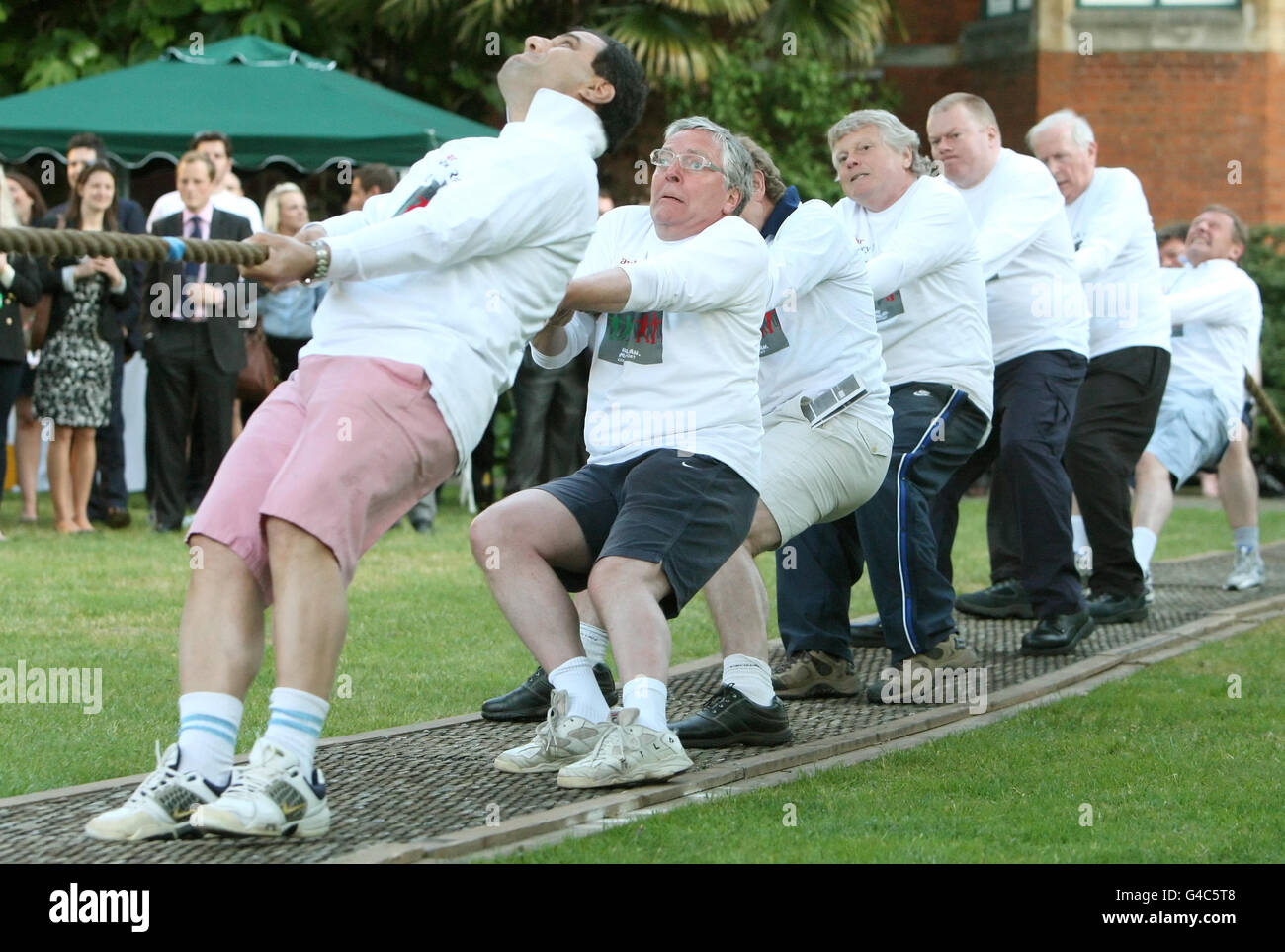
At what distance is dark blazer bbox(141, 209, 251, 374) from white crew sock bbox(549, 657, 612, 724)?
696 cm

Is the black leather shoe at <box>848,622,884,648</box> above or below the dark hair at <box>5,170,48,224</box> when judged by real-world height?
below

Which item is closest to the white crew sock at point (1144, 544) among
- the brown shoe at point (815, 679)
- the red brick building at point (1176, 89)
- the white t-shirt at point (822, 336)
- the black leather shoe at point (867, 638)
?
the black leather shoe at point (867, 638)

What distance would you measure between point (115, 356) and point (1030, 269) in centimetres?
640

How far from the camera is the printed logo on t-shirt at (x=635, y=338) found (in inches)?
214

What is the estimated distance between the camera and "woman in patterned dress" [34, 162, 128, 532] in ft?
38.3

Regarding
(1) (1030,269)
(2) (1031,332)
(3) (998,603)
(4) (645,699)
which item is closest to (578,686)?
(4) (645,699)

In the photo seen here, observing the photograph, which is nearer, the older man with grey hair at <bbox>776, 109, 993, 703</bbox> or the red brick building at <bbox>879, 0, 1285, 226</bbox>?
the older man with grey hair at <bbox>776, 109, 993, 703</bbox>

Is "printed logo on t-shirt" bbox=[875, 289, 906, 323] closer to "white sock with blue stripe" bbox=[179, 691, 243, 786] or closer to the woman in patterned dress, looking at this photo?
"white sock with blue stripe" bbox=[179, 691, 243, 786]

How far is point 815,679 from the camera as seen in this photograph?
6891 millimetres

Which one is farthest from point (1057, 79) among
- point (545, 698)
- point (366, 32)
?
point (545, 698)

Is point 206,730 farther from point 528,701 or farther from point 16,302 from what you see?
point 16,302

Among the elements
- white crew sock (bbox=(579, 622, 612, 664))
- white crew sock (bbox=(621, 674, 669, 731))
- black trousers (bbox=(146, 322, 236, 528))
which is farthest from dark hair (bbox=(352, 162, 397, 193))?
white crew sock (bbox=(621, 674, 669, 731))

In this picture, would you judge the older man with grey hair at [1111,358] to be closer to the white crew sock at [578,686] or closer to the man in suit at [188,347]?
the white crew sock at [578,686]
